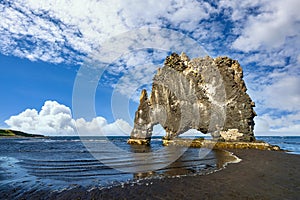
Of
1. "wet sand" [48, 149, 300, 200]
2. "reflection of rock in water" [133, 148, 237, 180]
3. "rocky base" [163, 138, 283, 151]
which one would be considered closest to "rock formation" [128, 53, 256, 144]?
"rocky base" [163, 138, 283, 151]

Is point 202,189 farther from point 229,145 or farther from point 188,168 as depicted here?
point 229,145

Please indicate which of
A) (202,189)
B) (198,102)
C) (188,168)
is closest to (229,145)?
(198,102)

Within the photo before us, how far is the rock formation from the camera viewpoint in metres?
50.3

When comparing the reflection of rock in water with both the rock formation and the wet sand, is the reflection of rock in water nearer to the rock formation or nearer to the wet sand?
the wet sand

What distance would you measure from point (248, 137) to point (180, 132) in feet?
69.7

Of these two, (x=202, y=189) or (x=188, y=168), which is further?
(x=188, y=168)

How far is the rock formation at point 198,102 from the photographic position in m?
50.3

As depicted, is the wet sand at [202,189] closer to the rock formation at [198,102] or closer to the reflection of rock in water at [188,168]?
the reflection of rock in water at [188,168]

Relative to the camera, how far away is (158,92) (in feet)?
227

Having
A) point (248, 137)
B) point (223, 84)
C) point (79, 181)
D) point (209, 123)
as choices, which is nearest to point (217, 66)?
point (223, 84)

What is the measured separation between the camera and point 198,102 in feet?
193

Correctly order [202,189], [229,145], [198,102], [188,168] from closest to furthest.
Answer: [202,189] → [188,168] → [229,145] → [198,102]

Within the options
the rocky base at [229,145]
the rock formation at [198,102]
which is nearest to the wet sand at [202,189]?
the rocky base at [229,145]

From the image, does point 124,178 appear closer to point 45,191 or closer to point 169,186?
point 169,186
